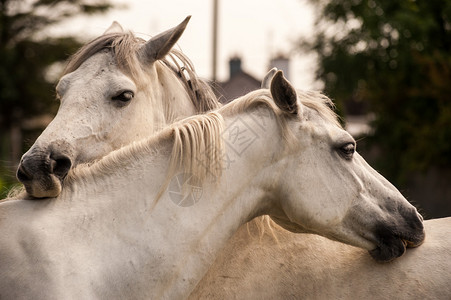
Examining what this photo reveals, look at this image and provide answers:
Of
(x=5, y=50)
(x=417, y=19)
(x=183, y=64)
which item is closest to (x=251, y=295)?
(x=183, y=64)

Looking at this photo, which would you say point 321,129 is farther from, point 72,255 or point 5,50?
point 5,50

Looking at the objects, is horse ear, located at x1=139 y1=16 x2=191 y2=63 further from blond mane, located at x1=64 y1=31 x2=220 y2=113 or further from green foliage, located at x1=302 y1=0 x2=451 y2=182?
green foliage, located at x1=302 y1=0 x2=451 y2=182

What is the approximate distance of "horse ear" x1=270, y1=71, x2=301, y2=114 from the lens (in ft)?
10.2

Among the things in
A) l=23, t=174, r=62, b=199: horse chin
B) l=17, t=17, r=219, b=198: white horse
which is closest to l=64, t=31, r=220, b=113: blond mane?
l=17, t=17, r=219, b=198: white horse

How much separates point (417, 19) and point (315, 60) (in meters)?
4.27

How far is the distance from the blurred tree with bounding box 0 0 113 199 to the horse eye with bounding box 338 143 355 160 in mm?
18535

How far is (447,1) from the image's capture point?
14.4m

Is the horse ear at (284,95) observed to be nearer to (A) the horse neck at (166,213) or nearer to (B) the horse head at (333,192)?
(B) the horse head at (333,192)

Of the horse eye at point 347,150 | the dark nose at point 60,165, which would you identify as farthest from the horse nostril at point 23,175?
the horse eye at point 347,150

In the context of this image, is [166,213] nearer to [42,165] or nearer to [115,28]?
[42,165]

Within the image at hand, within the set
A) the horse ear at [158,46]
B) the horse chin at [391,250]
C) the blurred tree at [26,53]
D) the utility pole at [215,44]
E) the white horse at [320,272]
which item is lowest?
the blurred tree at [26,53]

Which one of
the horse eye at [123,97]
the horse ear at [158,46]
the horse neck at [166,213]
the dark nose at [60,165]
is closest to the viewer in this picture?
the horse neck at [166,213]

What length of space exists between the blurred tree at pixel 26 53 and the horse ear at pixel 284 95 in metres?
18.5

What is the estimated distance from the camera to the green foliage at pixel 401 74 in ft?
44.1
